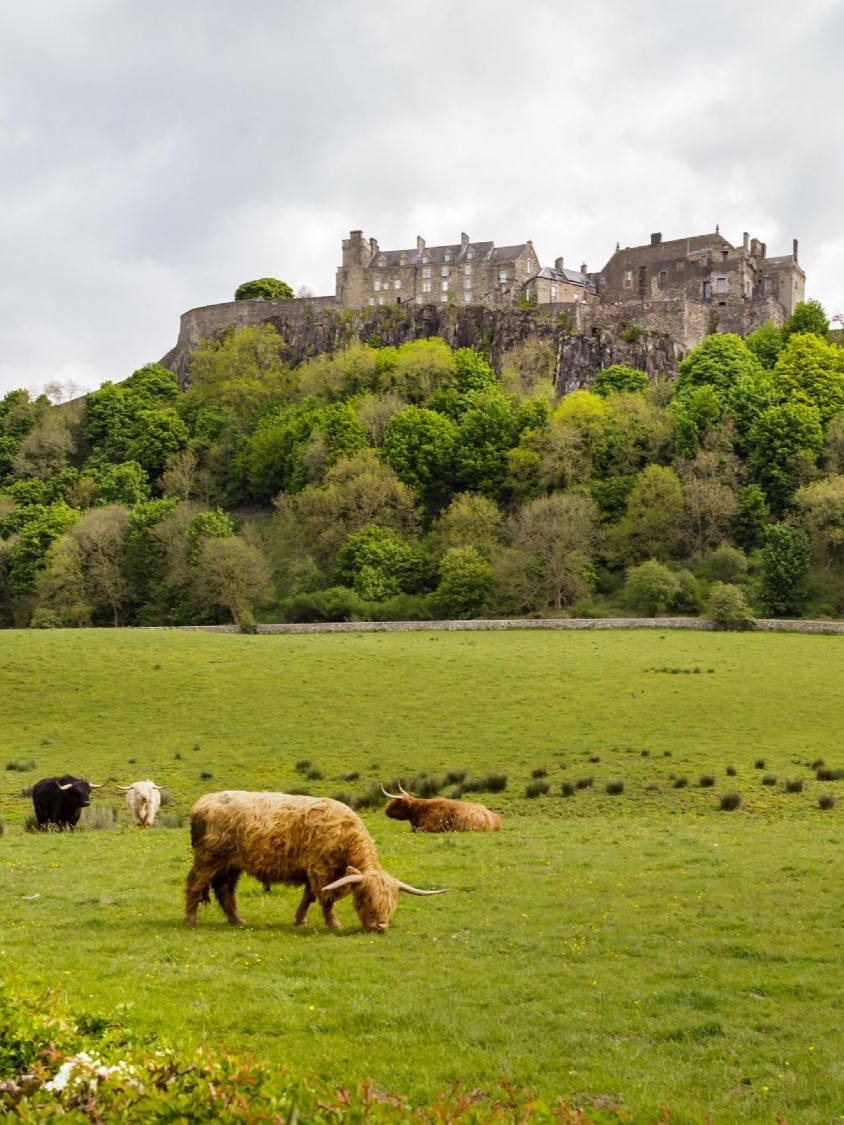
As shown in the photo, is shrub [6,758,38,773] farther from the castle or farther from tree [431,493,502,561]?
the castle

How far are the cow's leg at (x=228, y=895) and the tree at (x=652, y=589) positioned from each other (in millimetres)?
54336

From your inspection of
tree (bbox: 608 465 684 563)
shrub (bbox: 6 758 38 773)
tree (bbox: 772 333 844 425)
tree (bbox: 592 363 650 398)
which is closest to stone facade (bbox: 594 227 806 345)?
tree (bbox: 592 363 650 398)

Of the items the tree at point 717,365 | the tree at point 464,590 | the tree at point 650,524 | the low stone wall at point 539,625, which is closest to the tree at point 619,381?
the tree at point 717,365

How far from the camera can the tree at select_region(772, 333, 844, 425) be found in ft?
286

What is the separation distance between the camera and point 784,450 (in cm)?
8256

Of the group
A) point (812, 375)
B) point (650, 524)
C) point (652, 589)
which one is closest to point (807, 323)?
point (812, 375)

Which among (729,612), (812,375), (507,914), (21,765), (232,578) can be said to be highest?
(812,375)

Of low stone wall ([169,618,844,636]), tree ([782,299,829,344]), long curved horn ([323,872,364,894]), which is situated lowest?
long curved horn ([323,872,364,894])

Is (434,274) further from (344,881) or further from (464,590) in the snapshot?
(344,881)

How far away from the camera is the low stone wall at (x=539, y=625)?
61.0 m

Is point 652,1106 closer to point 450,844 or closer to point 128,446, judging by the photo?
point 450,844

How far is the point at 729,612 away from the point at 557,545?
14010 millimetres

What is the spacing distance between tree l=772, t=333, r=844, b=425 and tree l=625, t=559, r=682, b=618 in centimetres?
2712

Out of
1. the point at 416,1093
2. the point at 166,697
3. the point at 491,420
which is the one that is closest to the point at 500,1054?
the point at 416,1093
